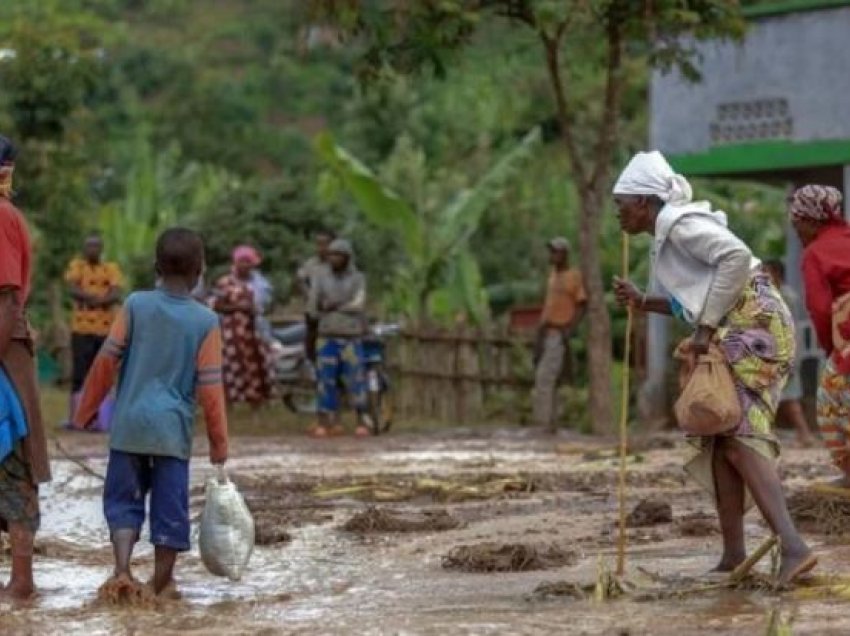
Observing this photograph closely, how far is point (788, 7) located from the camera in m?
19.4

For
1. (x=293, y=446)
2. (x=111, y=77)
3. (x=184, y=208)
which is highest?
(x=111, y=77)

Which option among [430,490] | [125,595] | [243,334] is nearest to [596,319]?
[243,334]

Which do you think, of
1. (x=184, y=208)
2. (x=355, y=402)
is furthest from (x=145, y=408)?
(x=184, y=208)

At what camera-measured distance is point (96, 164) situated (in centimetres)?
2955

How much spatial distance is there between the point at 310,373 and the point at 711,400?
14.3 meters

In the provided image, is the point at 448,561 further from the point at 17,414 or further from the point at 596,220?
the point at 596,220

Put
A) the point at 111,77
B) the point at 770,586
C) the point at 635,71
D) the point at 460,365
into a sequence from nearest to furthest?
the point at 770,586
the point at 460,365
the point at 635,71
the point at 111,77

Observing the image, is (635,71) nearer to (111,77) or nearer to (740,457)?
(111,77)

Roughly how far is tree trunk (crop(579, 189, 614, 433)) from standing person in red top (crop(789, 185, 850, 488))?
28.2 feet

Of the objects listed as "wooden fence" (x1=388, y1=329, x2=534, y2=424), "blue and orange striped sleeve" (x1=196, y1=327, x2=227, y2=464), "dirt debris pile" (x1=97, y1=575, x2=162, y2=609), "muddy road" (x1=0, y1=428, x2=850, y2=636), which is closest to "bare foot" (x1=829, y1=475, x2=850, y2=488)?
"muddy road" (x1=0, y1=428, x2=850, y2=636)

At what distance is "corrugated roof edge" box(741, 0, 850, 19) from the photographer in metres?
19.1

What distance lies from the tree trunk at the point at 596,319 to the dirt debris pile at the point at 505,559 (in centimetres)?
986

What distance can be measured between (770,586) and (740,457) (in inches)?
19.5

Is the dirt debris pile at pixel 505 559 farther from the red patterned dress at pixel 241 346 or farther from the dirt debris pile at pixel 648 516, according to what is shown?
the red patterned dress at pixel 241 346
